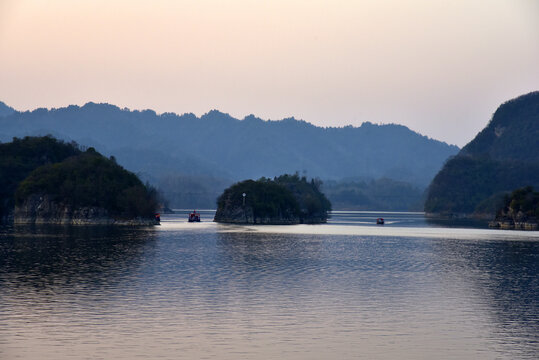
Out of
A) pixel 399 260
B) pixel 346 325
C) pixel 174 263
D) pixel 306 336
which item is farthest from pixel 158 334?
pixel 399 260

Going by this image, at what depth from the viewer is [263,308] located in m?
43.2

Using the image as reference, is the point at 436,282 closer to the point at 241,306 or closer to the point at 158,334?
the point at 241,306

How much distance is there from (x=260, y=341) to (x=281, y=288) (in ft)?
64.5

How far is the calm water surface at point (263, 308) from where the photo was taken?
31.9 metres

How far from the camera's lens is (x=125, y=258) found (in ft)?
258

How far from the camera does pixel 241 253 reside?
3529 inches

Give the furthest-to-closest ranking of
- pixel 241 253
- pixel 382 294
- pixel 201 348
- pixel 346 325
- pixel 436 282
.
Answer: pixel 241 253
pixel 436 282
pixel 382 294
pixel 346 325
pixel 201 348

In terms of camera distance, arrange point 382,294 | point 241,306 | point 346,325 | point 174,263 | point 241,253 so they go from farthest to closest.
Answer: point 241,253, point 174,263, point 382,294, point 241,306, point 346,325

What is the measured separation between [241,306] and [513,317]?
1652cm

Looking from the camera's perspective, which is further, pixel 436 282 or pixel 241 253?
pixel 241 253

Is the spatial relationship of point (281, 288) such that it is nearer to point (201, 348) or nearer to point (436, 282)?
point (436, 282)

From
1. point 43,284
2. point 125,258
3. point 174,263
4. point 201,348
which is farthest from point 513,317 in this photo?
point 125,258

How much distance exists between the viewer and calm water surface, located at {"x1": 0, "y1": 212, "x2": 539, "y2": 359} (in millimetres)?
31938

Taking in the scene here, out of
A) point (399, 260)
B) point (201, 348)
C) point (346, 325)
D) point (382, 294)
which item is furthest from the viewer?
point (399, 260)
